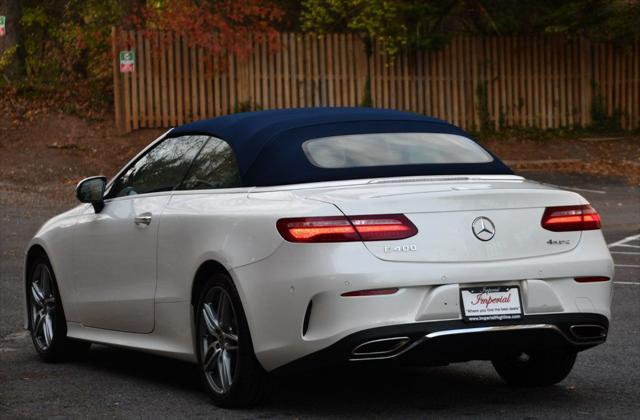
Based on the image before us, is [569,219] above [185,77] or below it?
above

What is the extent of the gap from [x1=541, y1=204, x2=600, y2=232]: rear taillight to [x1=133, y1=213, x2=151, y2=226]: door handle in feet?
7.77

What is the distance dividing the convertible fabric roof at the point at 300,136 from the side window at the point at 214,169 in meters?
0.05

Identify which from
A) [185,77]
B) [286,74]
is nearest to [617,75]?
[286,74]

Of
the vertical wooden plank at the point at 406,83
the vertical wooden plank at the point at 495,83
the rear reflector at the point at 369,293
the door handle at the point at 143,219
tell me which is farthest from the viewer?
the vertical wooden plank at the point at 495,83

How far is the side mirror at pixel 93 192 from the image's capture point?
365 inches

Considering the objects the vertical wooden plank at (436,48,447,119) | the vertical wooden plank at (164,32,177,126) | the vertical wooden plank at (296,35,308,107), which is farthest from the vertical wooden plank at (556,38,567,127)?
the vertical wooden plank at (164,32,177,126)

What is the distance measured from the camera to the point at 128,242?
8.84m

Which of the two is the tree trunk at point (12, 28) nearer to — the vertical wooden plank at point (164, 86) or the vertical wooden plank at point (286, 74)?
the vertical wooden plank at point (164, 86)

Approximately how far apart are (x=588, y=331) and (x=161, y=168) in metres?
2.78

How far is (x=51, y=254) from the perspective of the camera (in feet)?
32.4

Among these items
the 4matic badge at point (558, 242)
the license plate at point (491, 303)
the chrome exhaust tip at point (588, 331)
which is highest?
the 4matic badge at point (558, 242)

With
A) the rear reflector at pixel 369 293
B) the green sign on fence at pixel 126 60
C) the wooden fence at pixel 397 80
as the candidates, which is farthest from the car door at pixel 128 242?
the wooden fence at pixel 397 80

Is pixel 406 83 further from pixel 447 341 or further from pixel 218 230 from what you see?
pixel 447 341

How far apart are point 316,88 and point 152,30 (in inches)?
141
